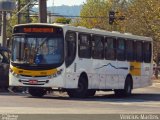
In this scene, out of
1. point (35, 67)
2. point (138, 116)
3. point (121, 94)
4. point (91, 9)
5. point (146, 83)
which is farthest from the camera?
point (91, 9)

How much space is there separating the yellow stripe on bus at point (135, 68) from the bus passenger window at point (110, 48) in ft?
7.93

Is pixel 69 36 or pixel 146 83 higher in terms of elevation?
pixel 69 36

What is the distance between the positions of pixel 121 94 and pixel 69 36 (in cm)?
723

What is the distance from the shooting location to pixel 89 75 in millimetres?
29906

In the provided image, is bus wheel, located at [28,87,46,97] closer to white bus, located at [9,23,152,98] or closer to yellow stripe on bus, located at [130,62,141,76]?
white bus, located at [9,23,152,98]

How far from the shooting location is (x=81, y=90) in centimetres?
2916

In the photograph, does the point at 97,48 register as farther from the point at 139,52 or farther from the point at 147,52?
the point at 147,52

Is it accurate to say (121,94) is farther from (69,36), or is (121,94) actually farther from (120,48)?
(69,36)

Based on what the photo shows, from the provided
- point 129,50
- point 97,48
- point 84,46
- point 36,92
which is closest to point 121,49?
point 129,50

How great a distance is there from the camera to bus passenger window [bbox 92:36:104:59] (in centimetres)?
3025

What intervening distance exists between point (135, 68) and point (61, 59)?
316 inches

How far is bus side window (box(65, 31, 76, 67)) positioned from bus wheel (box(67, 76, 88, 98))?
1334 millimetres

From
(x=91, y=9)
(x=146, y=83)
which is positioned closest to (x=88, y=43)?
(x=146, y=83)

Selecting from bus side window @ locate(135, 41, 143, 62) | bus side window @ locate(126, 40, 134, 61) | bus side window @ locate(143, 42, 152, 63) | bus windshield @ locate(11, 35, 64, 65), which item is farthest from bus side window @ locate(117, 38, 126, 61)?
bus windshield @ locate(11, 35, 64, 65)
